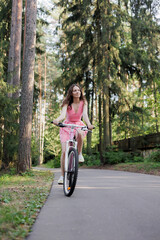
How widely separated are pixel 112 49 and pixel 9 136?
714 centimetres

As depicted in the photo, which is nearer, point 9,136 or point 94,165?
point 9,136

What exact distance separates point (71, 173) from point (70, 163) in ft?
0.78

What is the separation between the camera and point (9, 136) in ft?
43.1

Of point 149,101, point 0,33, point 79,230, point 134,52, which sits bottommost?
point 79,230

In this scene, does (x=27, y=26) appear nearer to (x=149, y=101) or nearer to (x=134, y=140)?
(x=134, y=140)

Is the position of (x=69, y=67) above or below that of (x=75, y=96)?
above

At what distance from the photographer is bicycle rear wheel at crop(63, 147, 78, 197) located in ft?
15.6

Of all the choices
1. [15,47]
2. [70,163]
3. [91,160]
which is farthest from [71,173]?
[91,160]

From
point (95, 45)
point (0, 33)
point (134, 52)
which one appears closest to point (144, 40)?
point (134, 52)

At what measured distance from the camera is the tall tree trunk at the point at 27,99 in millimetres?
10242

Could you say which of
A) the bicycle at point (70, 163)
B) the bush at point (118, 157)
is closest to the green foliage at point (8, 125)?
the bush at point (118, 157)

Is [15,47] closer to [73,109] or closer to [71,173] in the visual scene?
[73,109]

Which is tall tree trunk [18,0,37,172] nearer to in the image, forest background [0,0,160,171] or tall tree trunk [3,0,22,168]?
forest background [0,0,160,171]

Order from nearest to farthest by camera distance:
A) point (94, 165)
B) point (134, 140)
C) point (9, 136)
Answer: point (9, 136), point (134, 140), point (94, 165)
